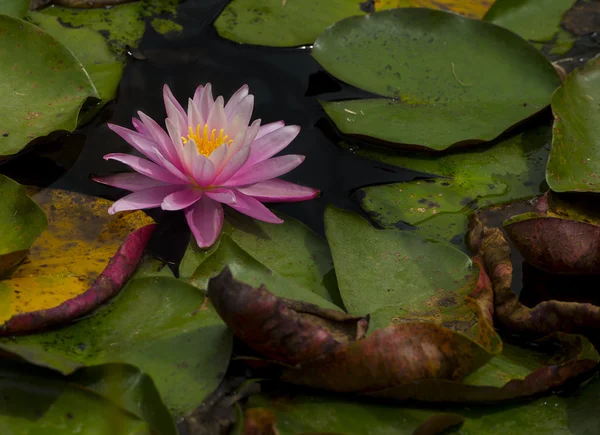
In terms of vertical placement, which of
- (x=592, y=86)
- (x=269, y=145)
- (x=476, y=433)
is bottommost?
(x=476, y=433)

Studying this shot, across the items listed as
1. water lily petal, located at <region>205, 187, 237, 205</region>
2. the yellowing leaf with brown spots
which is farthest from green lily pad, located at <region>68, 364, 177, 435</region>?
the yellowing leaf with brown spots

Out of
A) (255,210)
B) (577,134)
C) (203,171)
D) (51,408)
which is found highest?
(577,134)

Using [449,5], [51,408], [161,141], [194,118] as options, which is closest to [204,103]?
[194,118]

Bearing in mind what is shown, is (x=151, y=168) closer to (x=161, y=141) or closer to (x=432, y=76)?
(x=161, y=141)

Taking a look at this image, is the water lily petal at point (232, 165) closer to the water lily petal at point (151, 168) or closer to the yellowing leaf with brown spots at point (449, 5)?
the water lily petal at point (151, 168)

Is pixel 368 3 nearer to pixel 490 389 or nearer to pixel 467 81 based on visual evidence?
pixel 467 81

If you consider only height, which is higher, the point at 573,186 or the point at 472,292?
the point at 573,186

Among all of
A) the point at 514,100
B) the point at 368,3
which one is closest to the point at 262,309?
the point at 514,100
